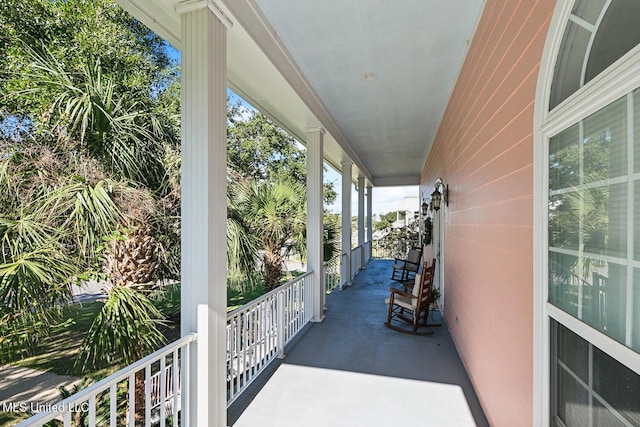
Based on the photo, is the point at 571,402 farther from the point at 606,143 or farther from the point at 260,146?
the point at 260,146

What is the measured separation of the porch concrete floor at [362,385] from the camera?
7.81ft

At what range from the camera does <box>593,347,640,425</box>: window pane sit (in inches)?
34.3

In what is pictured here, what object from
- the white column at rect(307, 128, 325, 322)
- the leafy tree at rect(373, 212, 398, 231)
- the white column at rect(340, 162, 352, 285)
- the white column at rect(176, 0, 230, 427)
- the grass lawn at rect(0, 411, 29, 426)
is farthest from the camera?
the leafy tree at rect(373, 212, 398, 231)

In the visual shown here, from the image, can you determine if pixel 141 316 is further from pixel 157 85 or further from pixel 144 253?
pixel 157 85

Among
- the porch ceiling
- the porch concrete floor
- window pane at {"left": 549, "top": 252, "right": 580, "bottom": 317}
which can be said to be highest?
the porch ceiling

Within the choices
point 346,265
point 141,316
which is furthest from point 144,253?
point 346,265

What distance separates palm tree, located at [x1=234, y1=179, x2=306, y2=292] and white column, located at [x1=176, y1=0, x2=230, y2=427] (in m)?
2.44

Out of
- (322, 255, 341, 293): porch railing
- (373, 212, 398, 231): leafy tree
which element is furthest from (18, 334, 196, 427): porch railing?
(373, 212, 398, 231): leafy tree

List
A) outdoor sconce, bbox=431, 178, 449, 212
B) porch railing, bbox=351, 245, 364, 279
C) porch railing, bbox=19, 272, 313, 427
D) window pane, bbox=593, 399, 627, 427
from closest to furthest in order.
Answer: window pane, bbox=593, 399, 627, 427, porch railing, bbox=19, 272, 313, 427, outdoor sconce, bbox=431, 178, 449, 212, porch railing, bbox=351, 245, 364, 279

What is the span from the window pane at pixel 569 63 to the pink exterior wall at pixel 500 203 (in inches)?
7.2

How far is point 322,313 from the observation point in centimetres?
473

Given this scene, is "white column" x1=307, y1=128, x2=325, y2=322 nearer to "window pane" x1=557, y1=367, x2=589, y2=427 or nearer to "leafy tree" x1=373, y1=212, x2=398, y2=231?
"window pane" x1=557, y1=367, x2=589, y2=427

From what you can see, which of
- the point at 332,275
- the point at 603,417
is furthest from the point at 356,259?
the point at 603,417

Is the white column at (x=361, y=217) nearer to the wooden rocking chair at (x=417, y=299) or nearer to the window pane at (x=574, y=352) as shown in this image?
the wooden rocking chair at (x=417, y=299)
